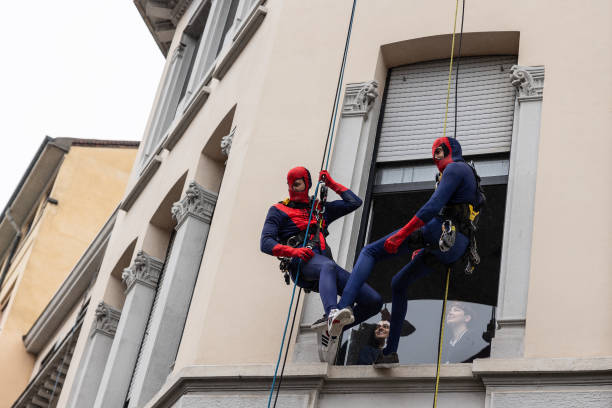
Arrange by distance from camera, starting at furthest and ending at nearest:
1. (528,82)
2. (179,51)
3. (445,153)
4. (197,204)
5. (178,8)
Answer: (178,8) < (179,51) < (197,204) < (528,82) < (445,153)

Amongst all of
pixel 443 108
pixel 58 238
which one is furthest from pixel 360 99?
pixel 58 238

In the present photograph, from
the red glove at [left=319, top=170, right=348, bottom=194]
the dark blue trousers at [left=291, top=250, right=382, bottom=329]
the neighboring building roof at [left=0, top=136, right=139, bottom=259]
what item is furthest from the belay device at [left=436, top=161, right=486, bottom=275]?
the neighboring building roof at [left=0, top=136, right=139, bottom=259]

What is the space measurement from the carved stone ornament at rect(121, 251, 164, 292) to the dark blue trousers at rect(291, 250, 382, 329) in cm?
538

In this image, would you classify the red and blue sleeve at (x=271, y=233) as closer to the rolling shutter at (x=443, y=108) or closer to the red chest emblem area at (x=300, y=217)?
the red chest emblem area at (x=300, y=217)

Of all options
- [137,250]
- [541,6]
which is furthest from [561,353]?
[137,250]

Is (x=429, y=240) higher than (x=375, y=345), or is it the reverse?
(x=429, y=240)

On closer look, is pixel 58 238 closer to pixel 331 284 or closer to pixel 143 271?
pixel 143 271

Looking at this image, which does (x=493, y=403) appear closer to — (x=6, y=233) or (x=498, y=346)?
(x=498, y=346)

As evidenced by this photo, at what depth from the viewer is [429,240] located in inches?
385

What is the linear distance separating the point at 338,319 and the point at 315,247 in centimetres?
98

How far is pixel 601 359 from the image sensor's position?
9.07 meters

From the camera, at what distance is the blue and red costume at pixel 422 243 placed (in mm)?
9703

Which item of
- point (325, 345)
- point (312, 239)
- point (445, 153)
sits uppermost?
point (445, 153)

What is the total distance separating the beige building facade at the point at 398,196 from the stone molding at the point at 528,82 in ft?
0.06
